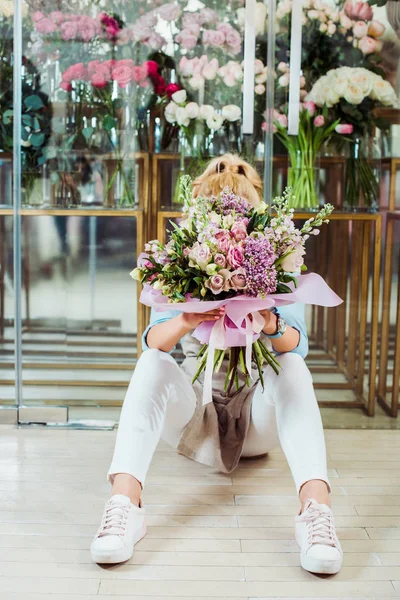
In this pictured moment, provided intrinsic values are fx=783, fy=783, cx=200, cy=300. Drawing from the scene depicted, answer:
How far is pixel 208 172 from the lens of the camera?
8.11ft

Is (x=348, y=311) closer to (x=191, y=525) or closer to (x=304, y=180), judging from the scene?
(x=304, y=180)

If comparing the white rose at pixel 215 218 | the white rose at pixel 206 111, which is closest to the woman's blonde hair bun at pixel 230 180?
the white rose at pixel 215 218

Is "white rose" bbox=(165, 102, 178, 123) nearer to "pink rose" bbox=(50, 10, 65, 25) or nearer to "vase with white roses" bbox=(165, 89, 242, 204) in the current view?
"vase with white roses" bbox=(165, 89, 242, 204)

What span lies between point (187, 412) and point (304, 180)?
3.68 ft

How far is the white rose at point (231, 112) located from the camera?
2.92 m

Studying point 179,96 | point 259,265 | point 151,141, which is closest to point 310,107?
point 179,96

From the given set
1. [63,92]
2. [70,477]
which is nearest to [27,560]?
[70,477]

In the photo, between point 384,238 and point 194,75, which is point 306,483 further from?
point 194,75

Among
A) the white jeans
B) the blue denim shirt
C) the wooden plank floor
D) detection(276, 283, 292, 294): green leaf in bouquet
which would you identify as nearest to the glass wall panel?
the wooden plank floor

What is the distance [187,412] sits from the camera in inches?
89.5

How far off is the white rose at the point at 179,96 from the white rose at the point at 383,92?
27.4 inches

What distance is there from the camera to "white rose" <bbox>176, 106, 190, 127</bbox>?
295cm

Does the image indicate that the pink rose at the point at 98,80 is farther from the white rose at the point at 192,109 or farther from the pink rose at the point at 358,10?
the pink rose at the point at 358,10

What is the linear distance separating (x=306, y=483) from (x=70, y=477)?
0.83 meters
